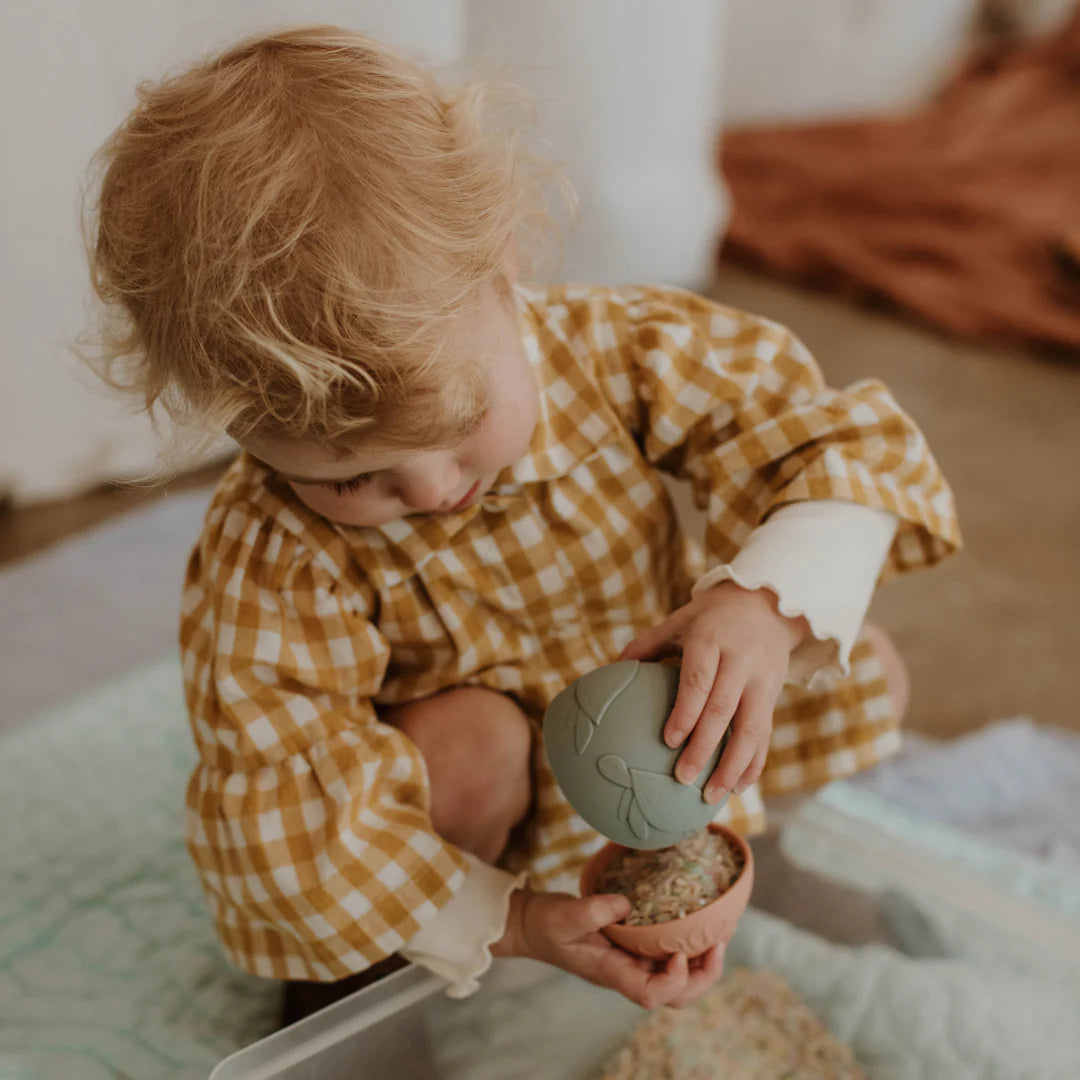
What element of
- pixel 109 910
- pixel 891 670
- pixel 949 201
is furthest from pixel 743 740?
pixel 949 201

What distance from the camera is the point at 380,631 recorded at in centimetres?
77

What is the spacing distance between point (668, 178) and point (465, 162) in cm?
126

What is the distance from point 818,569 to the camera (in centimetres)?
67

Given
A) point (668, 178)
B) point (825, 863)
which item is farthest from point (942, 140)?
point (825, 863)

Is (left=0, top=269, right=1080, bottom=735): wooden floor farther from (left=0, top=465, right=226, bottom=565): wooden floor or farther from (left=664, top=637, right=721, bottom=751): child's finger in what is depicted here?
(left=664, top=637, right=721, bottom=751): child's finger

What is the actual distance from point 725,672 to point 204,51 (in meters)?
0.56

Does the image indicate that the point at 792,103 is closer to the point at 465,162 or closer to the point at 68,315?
the point at 68,315

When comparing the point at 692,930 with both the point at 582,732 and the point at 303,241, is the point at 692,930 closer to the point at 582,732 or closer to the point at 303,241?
the point at 582,732

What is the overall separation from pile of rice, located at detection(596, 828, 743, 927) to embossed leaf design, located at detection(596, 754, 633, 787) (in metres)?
0.10

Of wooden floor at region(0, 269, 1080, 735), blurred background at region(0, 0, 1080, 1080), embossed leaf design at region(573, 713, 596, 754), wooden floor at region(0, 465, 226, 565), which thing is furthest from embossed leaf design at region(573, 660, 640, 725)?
wooden floor at region(0, 465, 226, 565)

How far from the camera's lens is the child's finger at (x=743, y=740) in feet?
2.01

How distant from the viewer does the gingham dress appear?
0.70m

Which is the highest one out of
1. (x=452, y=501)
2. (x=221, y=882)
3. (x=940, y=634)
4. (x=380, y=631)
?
(x=452, y=501)

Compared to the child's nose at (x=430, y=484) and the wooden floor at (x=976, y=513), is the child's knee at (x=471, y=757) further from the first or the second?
the wooden floor at (x=976, y=513)
